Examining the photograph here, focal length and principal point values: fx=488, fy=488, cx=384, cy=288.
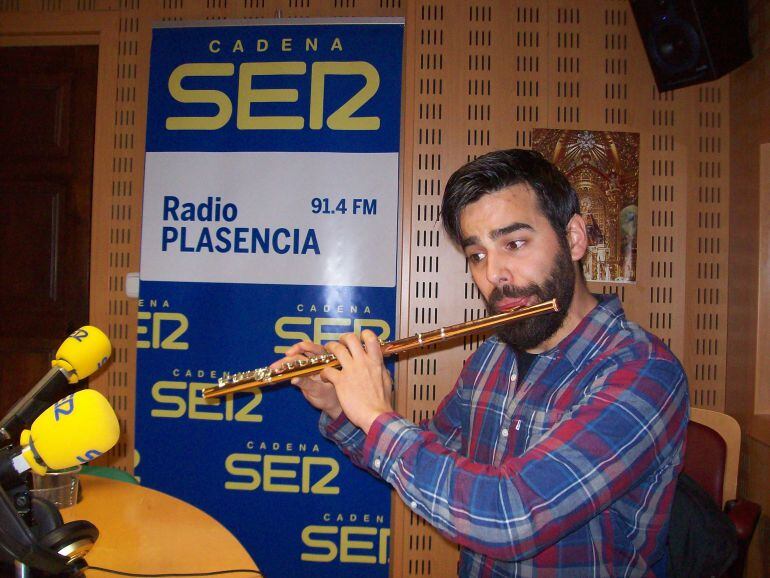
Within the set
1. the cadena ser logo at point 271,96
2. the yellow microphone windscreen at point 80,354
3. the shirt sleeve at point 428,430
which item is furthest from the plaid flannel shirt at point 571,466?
the cadena ser logo at point 271,96

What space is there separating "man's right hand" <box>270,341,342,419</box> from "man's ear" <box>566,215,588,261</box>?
0.78 m

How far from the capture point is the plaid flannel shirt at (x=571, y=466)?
95 centimetres

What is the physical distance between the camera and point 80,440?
0.77m

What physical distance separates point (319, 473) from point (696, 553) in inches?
68.2

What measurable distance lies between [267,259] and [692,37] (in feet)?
7.24

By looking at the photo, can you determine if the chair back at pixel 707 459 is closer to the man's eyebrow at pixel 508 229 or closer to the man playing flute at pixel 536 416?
the man playing flute at pixel 536 416

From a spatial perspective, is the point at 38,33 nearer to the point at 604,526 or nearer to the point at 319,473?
the point at 319,473

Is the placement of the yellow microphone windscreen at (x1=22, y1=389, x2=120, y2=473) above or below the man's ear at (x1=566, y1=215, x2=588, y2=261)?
below

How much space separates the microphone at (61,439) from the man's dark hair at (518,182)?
988 millimetres

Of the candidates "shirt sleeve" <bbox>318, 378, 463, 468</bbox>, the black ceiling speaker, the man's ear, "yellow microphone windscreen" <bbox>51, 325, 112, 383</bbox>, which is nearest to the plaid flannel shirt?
the man's ear

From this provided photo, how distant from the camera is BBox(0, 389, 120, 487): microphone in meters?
0.76

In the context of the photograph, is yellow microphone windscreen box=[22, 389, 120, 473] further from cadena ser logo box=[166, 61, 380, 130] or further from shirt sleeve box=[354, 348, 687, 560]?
cadena ser logo box=[166, 61, 380, 130]

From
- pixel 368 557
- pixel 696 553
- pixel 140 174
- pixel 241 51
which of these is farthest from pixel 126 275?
pixel 696 553

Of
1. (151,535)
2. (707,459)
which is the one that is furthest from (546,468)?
(707,459)
